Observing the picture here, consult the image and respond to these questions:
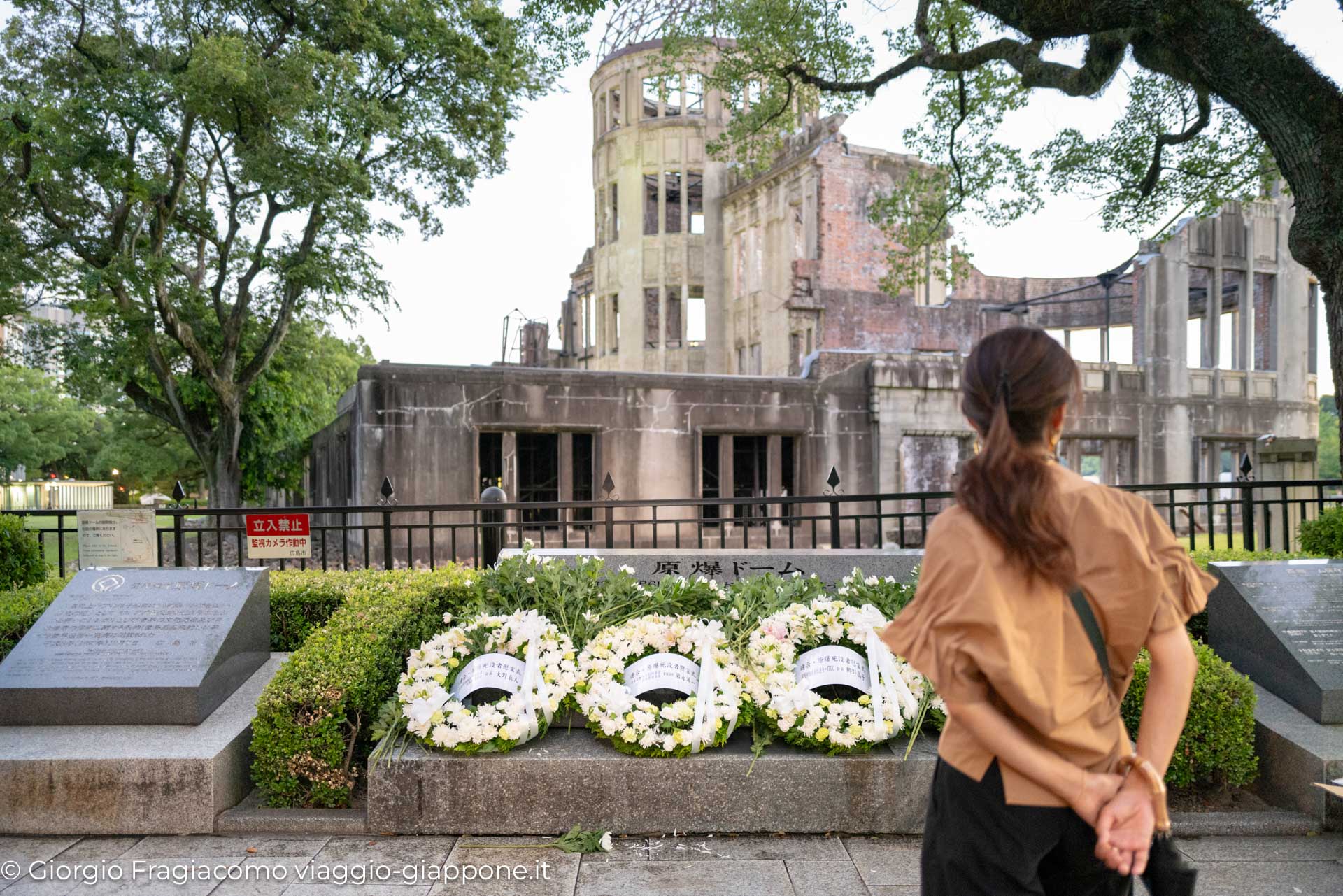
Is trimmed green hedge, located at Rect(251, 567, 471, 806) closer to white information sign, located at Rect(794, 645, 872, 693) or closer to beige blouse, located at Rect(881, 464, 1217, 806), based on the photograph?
white information sign, located at Rect(794, 645, 872, 693)

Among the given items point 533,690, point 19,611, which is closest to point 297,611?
point 19,611

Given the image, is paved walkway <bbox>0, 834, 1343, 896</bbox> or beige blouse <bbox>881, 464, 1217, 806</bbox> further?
paved walkway <bbox>0, 834, 1343, 896</bbox>

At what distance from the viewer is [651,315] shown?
3666 centimetres

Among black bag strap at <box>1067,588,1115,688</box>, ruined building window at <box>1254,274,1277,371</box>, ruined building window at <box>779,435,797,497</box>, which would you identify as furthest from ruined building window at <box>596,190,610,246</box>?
black bag strap at <box>1067,588,1115,688</box>

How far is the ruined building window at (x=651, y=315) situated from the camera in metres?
35.2

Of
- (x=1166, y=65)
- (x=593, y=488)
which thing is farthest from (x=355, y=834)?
(x=593, y=488)

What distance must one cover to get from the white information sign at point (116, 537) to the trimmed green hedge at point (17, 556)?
1.59m

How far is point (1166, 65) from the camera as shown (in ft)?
27.6

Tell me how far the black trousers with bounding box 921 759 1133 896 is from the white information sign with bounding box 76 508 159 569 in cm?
672

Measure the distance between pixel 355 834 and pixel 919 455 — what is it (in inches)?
631

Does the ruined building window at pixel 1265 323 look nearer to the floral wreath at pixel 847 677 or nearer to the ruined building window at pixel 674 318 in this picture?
the ruined building window at pixel 674 318

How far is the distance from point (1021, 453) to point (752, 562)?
247 inches

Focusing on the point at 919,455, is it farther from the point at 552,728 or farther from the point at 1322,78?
the point at 552,728

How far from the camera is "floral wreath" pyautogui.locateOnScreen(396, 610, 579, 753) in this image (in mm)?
4566
